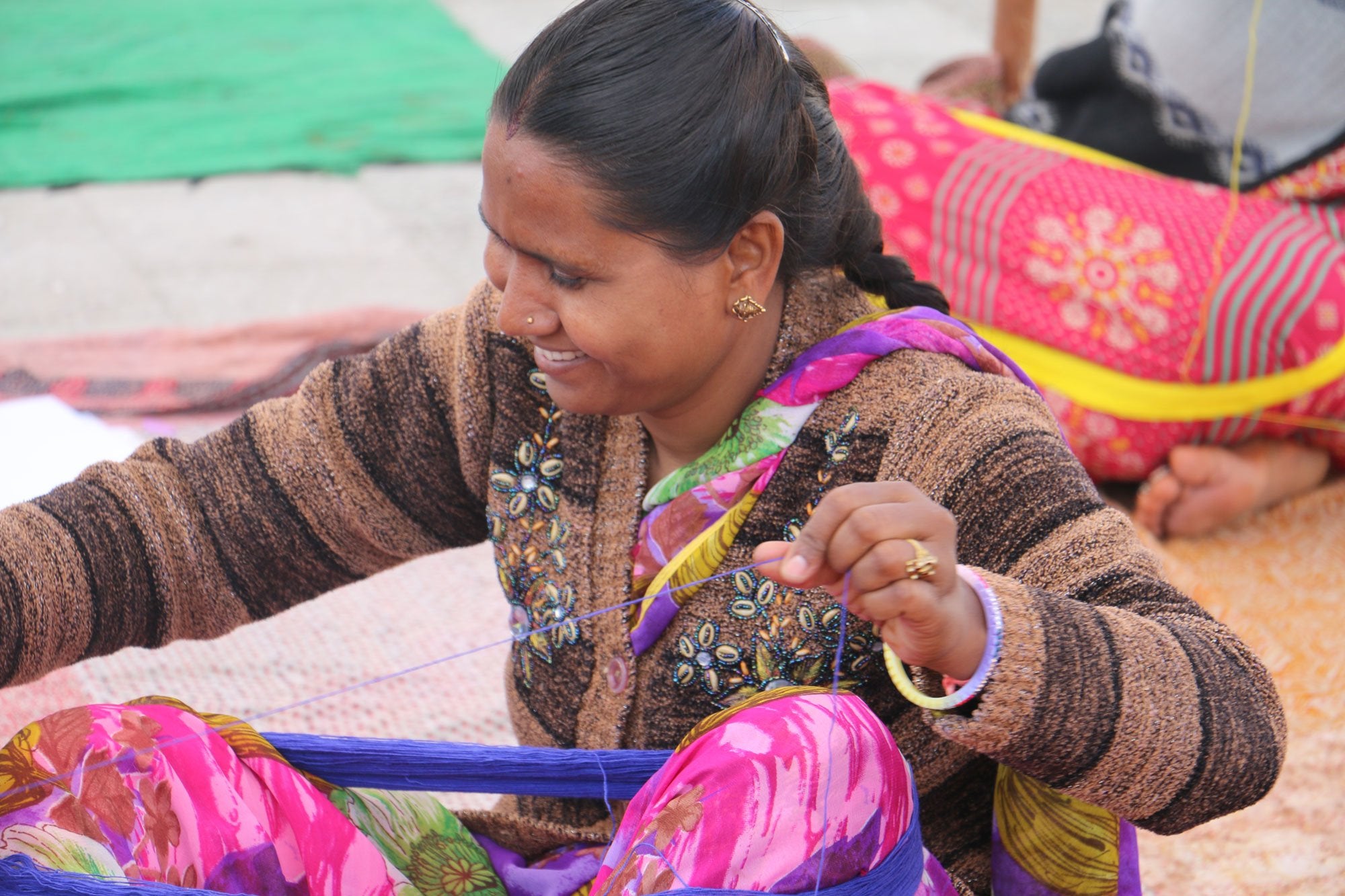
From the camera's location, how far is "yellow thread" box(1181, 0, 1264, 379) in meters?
2.59

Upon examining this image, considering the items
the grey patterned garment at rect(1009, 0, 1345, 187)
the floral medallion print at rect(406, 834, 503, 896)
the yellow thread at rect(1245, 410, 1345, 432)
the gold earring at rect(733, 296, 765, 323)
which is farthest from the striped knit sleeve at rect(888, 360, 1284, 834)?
the grey patterned garment at rect(1009, 0, 1345, 187)

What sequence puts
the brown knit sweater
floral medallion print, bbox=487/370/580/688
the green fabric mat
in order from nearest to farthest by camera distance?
the brown knit sweater
floral medallion print, bbox=487/370/580/688
the green fabric mat

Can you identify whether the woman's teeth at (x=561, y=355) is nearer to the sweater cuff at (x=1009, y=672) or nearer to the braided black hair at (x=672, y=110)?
the braided black hair at (x=672, y=110)

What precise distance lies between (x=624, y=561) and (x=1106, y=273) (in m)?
1.59

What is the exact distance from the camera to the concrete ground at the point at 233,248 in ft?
11.9

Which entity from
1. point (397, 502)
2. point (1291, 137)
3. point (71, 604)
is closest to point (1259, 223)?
point (1291, 137)

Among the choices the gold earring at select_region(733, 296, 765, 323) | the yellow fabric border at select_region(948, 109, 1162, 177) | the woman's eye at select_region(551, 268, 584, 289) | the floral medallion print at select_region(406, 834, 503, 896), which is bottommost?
the floral medallion print at select_region(406, 834, 503, 896)

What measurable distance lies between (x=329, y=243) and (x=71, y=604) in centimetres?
270

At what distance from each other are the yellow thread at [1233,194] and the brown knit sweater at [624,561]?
1373mm

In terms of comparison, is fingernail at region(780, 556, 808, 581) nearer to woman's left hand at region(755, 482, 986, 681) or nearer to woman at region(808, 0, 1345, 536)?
woman's left hand at region(755, 482, 986, 681)

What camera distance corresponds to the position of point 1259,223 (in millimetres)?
2656

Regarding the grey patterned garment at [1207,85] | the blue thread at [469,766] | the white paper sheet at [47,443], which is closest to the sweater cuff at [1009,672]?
the blue thread at [469,766]

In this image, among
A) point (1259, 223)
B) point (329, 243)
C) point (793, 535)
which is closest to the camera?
point (793, 535)

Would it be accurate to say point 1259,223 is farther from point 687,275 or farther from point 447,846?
point 447,846
